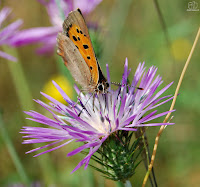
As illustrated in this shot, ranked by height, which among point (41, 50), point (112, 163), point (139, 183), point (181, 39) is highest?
point (181, 39)

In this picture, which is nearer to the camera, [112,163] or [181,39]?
[112,163]

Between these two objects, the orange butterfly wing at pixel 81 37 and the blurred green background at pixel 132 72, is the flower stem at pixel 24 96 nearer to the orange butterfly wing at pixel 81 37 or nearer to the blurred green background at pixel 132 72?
the blurred green background at pixel 132 72

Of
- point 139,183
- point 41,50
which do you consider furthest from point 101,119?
point 41,50

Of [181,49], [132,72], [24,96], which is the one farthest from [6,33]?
[181,49]

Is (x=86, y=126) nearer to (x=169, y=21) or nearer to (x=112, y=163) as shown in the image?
(x=112, y=163)

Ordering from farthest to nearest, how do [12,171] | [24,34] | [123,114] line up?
[12,171]
[24,34]
[123,114]

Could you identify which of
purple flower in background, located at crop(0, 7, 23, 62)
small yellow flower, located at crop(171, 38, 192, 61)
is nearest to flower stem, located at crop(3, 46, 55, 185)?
purple flower in background, located at crop(0, 7, 23, 62)

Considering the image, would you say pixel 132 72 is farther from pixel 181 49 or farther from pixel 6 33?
pixel 6 33

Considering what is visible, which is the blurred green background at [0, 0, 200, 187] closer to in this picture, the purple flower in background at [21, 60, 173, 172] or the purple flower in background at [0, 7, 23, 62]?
the purple flower in background at [0, 7, 23, 62]
